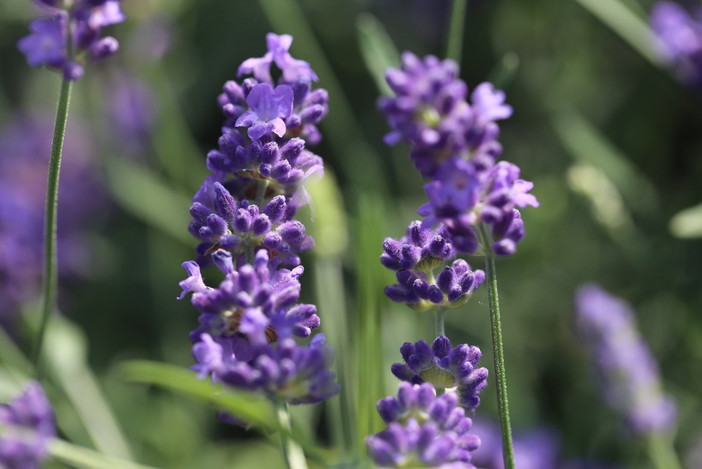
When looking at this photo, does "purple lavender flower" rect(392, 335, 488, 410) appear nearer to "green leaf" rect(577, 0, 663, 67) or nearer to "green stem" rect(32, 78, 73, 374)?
"green stem" rect(32, 78, 73, 374)

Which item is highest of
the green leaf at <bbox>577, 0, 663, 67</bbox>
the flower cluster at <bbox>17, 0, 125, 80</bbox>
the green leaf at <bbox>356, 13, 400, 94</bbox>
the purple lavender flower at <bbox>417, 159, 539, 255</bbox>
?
the green leaf at <bbox>577, 0, 663, 67</bbox>

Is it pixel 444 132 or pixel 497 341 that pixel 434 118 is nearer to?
pixel 444 132

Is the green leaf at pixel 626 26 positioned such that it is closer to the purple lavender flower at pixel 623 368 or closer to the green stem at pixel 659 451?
the purple lavender flower at pixel 623 368

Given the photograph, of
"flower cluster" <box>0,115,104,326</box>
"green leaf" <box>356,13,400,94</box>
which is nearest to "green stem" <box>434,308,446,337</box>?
"green leaf" <box>356,13,400,94</box>

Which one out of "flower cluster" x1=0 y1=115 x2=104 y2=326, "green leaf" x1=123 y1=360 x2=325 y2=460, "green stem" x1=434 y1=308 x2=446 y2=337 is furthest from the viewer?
"flower cluster" x1=0 y1=115 x2=104 y2=326

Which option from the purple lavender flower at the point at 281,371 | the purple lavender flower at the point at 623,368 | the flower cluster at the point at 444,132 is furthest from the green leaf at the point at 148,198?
the flower cluster at the point at 444,132

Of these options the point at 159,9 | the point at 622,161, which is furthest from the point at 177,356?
the point at 622,161
